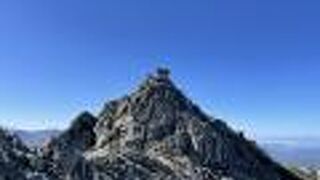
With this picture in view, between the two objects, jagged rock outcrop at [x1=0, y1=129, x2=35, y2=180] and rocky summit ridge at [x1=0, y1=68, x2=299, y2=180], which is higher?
rocky summit ridge at [x1=0, y1=68, x2=299, y2=180]

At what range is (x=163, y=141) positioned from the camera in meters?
139

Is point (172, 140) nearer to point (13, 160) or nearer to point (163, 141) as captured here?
point (163, 141)

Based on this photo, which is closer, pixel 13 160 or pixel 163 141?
pixel 13 160

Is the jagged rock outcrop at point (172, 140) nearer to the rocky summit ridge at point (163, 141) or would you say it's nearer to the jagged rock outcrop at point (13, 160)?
the rocky summit ridge at point (163, 141)

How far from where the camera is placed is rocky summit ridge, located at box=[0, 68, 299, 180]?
118062 millimetres

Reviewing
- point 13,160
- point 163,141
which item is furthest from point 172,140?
point 13,160

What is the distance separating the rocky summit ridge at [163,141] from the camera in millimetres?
118062

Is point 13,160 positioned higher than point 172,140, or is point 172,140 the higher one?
point 172,140

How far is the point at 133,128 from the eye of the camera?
480 feet

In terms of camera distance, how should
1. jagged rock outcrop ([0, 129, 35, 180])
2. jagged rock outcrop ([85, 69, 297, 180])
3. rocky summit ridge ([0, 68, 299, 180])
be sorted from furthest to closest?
jagged rock outcrop ([85, 69, 297, 180]) → rocky summit ridge ([0, 68, 299, 180]) → jagged rock outcrop ([0, 129, 35, 180])

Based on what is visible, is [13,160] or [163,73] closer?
[13,160]

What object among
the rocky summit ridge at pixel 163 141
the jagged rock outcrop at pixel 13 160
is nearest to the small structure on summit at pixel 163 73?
the rocky summit ridge at pixel 163 141

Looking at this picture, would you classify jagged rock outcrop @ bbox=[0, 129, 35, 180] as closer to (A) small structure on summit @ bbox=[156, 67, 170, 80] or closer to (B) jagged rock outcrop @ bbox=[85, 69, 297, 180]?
(B) jagged rock outcrop @ bbox=[85, 69, 297, 180]

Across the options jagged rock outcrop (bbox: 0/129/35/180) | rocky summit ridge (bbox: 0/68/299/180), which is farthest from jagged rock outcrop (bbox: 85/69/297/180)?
jagged rock outcrop (bbox: 0/129/35/180)
